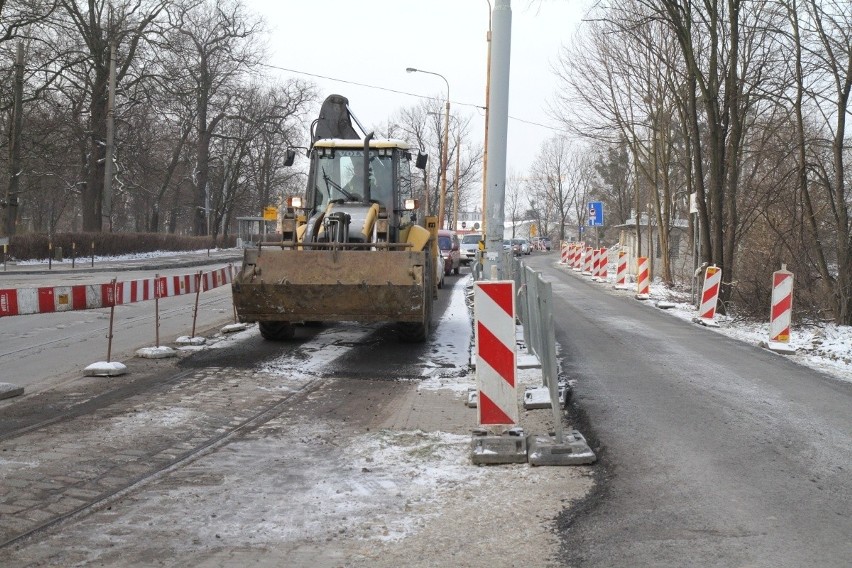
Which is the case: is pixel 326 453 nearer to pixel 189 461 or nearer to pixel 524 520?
pixel 189 461

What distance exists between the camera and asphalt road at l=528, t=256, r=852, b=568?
4492 millimetres

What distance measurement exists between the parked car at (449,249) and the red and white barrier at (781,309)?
19232mm

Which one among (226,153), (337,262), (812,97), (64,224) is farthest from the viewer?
(64,224)

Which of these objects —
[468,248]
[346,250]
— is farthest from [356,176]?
[468,248]

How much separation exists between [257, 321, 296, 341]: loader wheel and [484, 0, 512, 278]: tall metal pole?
3339 mm

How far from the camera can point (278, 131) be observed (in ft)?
157

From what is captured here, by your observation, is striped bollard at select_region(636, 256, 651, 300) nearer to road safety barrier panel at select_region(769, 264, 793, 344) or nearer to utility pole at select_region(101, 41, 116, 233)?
road safety barrier panel at select_region(769, 264, 793, 344)

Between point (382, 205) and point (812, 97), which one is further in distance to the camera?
point (812, 97)

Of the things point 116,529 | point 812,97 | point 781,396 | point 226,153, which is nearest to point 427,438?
point 116,529

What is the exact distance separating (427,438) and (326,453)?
0.91m

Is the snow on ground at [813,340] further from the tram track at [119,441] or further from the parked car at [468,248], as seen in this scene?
the parked car at [468,248]

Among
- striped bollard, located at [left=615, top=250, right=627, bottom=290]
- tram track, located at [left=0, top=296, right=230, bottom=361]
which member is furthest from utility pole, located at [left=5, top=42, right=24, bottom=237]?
striped bollard, located at [left=615, top=250, right=627, bottom=290]

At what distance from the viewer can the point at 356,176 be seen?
543 inches

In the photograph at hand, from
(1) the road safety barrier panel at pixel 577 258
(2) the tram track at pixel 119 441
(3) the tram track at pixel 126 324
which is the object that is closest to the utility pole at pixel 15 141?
(3) the tram track at pixel 126 324
